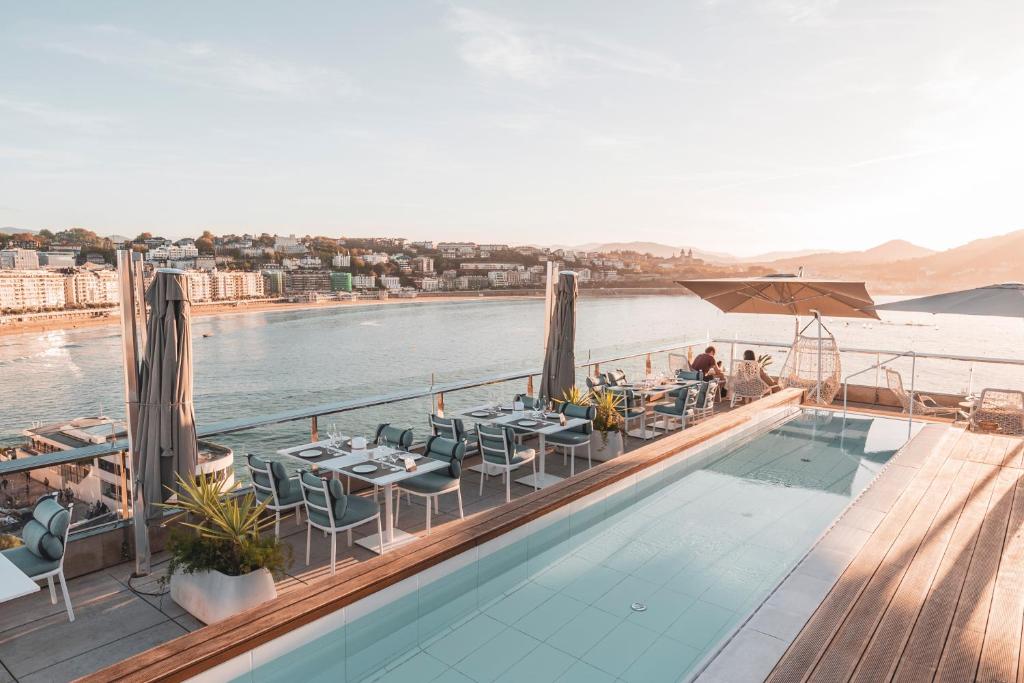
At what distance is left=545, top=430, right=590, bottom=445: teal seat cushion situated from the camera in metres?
6.26

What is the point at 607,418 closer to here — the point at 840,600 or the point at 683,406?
the point at 683,406

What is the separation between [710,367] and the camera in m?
9.95

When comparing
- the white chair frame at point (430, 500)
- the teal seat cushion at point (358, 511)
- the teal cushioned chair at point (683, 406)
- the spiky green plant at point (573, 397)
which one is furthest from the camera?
the teal cushioned chair at point (683, 406)

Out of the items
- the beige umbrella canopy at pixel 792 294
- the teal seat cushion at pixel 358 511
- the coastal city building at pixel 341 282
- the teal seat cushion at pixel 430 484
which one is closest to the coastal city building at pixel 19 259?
the coastal city building at pixel 341 282

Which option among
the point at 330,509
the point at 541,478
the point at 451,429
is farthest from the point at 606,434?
the point at 330,509

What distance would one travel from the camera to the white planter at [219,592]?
135 inches

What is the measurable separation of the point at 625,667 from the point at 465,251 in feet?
301

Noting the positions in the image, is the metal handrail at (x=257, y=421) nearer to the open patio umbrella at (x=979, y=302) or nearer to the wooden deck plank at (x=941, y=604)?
the open patio umbrella at (x=979, y=302)

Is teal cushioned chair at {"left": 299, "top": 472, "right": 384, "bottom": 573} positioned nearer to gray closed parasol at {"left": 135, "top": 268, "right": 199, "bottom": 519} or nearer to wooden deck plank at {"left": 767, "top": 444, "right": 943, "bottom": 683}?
gray closed parasol at {"left": 135, "top": 268, "right": 199, "bottom": 519}

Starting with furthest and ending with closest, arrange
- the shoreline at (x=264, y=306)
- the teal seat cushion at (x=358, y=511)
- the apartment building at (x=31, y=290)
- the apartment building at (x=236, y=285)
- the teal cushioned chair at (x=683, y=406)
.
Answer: the apartment building at (x=236, y=285) < the shoreline at (x=264, y=306) < the apartment building at (x=31, y=290) < the teal cushioned chair at (x=683, y=406) < the teal seat cushion at (x=358, y=511)

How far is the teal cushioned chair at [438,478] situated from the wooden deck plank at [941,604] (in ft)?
10.2

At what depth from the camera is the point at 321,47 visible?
85.5 ft

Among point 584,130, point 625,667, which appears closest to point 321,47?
point 584,130

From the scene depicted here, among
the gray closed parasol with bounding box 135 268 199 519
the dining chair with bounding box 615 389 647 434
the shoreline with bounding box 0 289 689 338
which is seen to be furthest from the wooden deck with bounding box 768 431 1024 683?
the shoreline with bounding box 0 289 689 338
